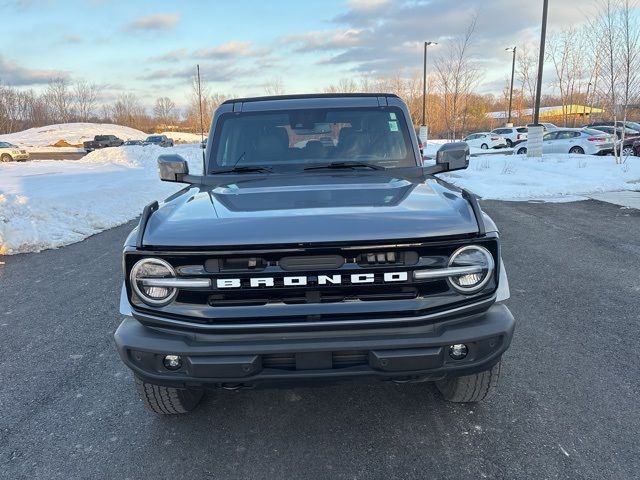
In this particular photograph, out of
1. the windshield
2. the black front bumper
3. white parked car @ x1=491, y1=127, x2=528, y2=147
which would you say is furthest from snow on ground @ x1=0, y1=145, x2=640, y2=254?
white parked car @ x1=491, y1=127, x2=528, y2=147

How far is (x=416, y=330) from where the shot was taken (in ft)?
7.38

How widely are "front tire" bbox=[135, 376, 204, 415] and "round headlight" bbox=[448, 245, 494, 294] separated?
63.7 inches

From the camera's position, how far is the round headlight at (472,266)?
7.58 feet

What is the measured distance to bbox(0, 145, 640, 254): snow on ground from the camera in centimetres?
822

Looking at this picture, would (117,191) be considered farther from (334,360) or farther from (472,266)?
(472,266)

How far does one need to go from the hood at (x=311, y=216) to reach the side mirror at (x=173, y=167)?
823mm

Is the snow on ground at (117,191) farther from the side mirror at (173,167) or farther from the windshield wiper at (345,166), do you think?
the windshield wiper at (345,166)

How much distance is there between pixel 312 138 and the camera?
12.4 feet

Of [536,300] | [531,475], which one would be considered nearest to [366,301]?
[531,475]

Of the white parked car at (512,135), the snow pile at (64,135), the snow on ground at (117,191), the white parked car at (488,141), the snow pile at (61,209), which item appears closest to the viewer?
the snow pile at (61,209)

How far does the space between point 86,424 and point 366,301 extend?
190cm

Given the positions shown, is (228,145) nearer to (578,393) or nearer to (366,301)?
(366,301)

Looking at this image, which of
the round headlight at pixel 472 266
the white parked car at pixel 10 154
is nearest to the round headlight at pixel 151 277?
the round headlight at pixel 472 266

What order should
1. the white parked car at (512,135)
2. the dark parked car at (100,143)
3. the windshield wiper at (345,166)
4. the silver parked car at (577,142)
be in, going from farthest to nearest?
1. the dark parked car at (100,143)
2. the white parked car at (512,135)
3. the silver parked car at (577,142)
4. the windshield wiper at (345,166)
